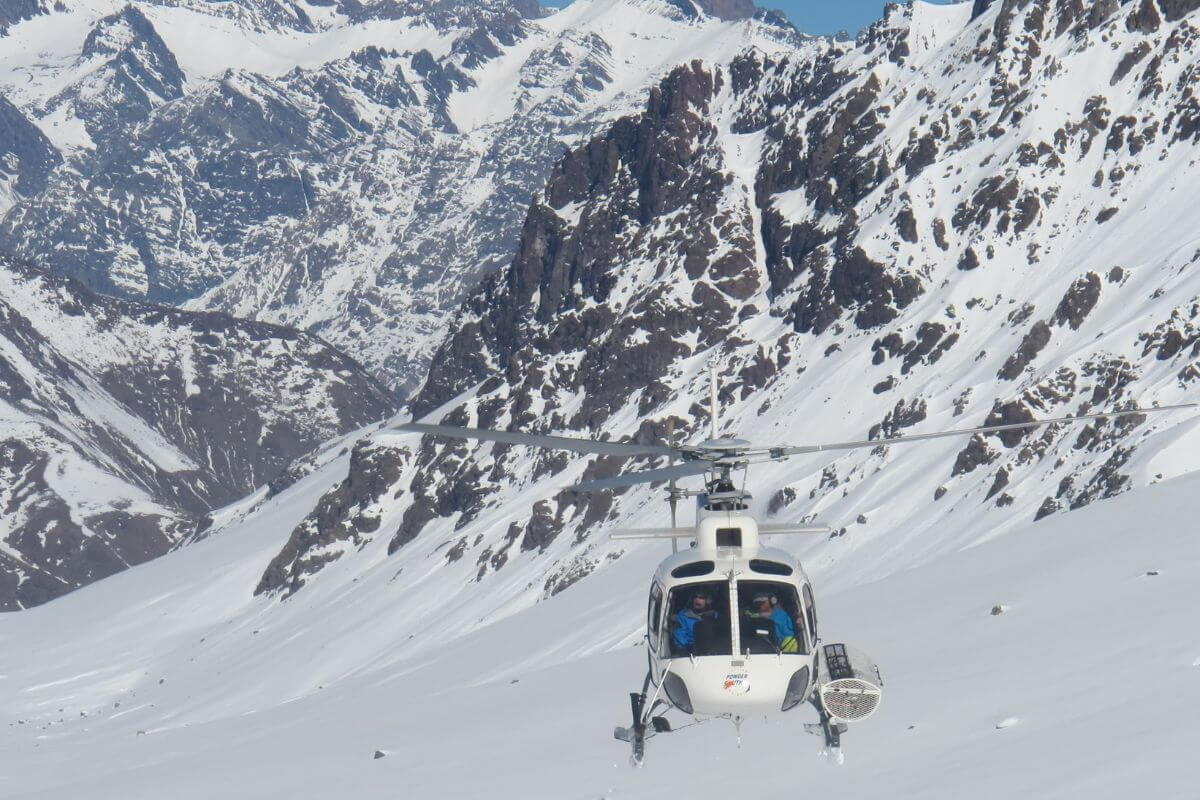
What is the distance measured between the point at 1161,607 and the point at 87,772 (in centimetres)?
2923

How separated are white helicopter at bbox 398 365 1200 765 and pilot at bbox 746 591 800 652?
15 mm

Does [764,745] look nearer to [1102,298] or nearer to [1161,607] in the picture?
[1161,607]

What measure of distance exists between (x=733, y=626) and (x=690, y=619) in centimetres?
78

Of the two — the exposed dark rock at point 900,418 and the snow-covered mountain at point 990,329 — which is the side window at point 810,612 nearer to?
the snow-covered mountain at point 990,329

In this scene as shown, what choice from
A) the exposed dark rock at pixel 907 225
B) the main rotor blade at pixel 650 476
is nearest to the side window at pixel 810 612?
the main rotor blade at pixel 650 476

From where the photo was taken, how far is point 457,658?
14075cm

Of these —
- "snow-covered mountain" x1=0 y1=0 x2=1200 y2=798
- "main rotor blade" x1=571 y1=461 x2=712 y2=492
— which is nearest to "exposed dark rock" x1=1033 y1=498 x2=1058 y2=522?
"snow-covered mountain" x1=0 y1=0 x2=1200 y2=798

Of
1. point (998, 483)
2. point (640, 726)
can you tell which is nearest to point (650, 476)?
point (640, 726)

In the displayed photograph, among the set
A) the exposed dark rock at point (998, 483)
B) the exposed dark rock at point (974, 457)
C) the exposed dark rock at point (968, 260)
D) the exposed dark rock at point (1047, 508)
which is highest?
the exposed dark rock at point (968, 260)

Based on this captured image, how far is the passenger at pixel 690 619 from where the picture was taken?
2789 cm

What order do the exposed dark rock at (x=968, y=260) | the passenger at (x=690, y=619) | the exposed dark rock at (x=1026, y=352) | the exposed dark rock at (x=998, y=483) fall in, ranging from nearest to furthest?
the passenger at (x=690, y=619) < the exposed dark rock at (x=998, y=483) < the exposed dark rock at (x=1026, y=352) < the exposed dark rock at (x=968, y=260)

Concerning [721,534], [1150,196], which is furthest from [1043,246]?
[721,534]

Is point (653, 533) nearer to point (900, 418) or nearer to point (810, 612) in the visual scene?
point (810, 612)

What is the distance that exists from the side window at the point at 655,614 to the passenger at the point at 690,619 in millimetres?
496
